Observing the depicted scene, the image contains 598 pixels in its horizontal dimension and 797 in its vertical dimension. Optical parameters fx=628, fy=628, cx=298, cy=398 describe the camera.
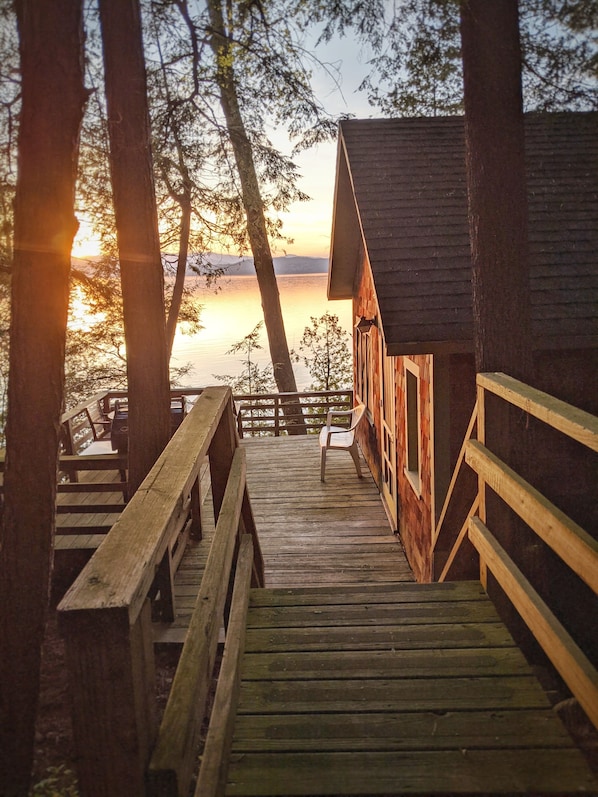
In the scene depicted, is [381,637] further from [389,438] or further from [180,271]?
[180,271]

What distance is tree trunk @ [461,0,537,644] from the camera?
352 cm

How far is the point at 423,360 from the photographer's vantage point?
5.92 metres

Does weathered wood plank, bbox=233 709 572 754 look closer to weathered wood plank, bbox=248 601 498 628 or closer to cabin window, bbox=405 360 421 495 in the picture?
weathered wood plank, bbox=248 601 498 628

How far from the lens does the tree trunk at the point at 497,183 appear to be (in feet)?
11.5

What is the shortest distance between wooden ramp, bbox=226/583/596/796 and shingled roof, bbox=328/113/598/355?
2.82 meters

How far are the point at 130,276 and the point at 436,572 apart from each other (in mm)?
3151

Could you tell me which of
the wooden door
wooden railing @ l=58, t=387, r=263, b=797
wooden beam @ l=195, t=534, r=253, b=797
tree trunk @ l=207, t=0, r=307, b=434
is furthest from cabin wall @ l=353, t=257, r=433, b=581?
wooden railing @ l=58, t=387, r=263, b=797

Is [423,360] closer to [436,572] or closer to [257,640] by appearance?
[436,572]

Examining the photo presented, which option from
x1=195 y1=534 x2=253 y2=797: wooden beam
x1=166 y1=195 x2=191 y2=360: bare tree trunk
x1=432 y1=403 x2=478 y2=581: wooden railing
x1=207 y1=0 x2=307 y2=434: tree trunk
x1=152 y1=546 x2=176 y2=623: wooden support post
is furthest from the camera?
x1=166 y1=195 x2=191 y2=360: bare tree trunk

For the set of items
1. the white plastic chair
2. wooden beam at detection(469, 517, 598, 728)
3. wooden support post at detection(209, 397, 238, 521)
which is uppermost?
wooden support post at detection(209, 397, 238, 521)

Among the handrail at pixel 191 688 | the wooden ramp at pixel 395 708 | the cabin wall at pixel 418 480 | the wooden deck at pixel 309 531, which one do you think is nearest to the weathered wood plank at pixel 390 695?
the wooden ramp at pixel 395 708

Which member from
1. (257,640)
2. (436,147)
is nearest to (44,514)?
(257,640)

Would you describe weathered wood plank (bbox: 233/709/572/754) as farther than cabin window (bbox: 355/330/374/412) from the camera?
No

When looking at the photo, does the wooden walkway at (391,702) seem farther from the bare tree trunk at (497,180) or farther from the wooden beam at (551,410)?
the bare tree trunk at (497,180)
